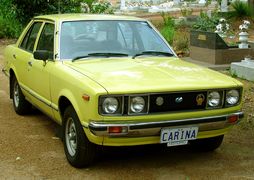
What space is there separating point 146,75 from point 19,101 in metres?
2.94

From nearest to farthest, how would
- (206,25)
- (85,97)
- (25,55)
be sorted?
(85,97)
(25,55)
(206,25)

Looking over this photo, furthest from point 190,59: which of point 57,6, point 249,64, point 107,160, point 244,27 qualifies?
point 107,160

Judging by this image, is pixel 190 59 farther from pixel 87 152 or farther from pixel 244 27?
pixel 87 152

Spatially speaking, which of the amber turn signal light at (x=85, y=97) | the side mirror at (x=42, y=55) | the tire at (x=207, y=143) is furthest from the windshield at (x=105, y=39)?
the tire at (x=207, y=143)

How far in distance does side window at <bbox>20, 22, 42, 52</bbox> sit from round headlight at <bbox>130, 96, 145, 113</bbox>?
2643mm

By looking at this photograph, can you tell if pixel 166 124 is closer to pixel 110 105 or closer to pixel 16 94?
pixel 110 105

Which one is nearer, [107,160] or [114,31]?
[107,160]

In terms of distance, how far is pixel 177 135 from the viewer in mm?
4676

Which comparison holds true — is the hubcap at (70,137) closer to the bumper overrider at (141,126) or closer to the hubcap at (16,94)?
the bumper overrider at (141,126)

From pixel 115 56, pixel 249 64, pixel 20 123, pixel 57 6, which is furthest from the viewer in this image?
pixel 57 6

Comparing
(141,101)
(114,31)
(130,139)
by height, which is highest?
(114,31)

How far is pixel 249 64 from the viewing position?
9.66 m

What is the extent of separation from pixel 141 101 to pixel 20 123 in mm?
2898

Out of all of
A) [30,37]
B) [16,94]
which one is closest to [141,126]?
[30,37]
